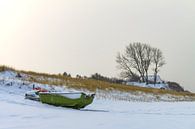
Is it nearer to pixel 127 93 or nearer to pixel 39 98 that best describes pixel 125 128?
pixel 39 98

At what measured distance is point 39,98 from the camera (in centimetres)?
2164

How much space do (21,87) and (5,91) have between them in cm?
266

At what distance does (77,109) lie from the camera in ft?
68.0

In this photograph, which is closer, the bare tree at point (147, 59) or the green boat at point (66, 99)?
the green boat at point (66, 99)

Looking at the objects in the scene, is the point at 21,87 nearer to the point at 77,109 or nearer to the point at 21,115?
the point at 77,109

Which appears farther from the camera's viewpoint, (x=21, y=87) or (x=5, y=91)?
(x=21, y=87)

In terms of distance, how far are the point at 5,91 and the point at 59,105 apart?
431cm

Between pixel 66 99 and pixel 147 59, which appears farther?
pixel 147 59

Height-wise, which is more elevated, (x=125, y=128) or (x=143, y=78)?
(x=143, y=78)

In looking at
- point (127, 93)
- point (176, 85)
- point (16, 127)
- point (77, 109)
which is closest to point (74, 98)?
point (77, 109)

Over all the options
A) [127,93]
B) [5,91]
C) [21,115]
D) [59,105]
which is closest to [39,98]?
[59,105]

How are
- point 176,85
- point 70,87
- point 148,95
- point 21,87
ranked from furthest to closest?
point 176,85 < point 148,95 < point 70,87 < point 21,87

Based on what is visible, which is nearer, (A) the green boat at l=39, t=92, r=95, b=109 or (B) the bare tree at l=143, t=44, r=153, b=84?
(A) the green boat at l=39, t=92, r=95, b=109

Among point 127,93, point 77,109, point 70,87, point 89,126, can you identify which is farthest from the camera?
point 127,93
